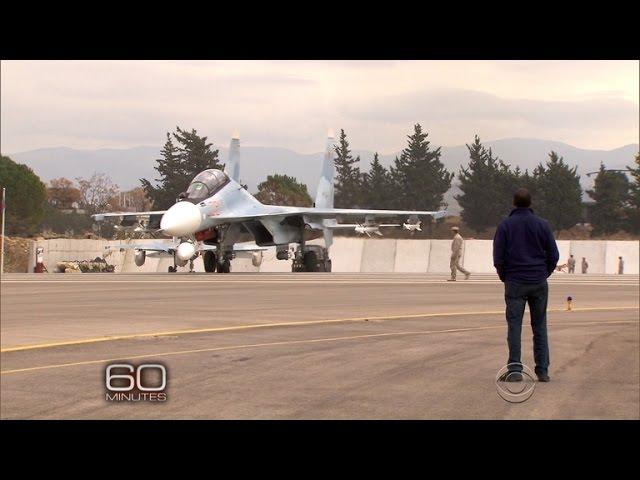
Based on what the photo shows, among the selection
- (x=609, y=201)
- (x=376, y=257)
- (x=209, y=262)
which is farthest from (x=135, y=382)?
(x=376, y=257)

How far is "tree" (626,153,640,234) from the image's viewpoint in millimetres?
7759

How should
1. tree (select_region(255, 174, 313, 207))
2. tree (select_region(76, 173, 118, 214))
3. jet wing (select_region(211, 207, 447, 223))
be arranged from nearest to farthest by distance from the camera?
tree (select_region(76, 173, 118, 214)) < tree (select_region(255, 174, 313, 207)) < jet wing (select_region(211, 207, 447, 223))

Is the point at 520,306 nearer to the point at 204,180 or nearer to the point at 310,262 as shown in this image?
the point at 204,180

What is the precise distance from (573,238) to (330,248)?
32442 mm

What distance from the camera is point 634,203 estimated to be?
8.14 m

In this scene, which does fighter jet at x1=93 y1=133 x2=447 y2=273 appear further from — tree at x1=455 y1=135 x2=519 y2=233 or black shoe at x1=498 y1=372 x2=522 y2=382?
black shoe at x1=498 y1=372 x2=522 y2=382

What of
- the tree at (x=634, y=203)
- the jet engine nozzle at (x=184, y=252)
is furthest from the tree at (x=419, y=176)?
the jet engine nozzle at (x=184, y=252)

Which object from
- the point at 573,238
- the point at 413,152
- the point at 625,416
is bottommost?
the point at 625,416

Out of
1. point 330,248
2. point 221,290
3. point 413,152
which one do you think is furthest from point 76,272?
point 330,248

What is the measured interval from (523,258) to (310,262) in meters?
35.3

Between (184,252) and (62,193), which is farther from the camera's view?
(184,252)

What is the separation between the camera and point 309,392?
895 cm

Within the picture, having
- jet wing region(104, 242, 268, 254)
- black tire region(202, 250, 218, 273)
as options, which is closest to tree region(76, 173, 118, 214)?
jet wing region(104, 242, 268, 254)

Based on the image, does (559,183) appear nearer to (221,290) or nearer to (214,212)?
(221,290)
